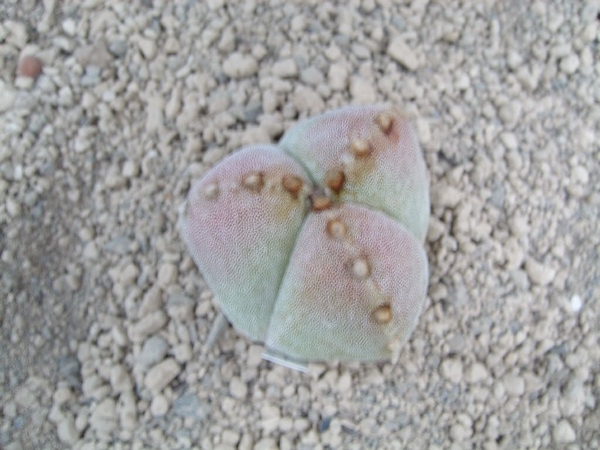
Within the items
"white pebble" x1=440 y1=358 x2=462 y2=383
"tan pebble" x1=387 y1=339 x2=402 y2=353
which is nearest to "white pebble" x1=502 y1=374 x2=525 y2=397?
"white pebble" x1=440 y1=358 x2=462 y2=383

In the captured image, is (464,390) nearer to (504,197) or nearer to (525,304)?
(525,304)

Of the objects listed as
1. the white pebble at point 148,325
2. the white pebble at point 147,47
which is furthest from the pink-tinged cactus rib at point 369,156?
the white pebble at point 147,47

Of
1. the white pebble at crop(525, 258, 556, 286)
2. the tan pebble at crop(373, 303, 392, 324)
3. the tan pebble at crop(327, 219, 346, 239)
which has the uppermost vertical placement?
the tan pebble at crop(327, 219, 346, 239)

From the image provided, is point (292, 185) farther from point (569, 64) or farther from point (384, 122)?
point (569, 64)

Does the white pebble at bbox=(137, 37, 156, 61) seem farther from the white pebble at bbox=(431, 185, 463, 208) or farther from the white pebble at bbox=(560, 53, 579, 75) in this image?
the white pebble at bbox=(560, 53, 579, 75)

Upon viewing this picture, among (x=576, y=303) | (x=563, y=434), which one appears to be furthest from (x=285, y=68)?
(x=563, y=434)

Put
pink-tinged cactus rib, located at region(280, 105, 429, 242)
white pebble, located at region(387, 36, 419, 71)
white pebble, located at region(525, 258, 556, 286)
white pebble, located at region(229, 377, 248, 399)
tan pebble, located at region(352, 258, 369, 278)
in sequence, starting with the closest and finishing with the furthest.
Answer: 1. tan pebble, located at region(352, 258, 369, 278)
2. pink-tinged cactus rib, located at region(280, 105, 429, 242)
3. white pebble, located at region(229, 377, 248, 399)
4. white pebble, located at region(525, 258, 556, 286)
5. white pebble, located at region(387, 36, 419, 71)

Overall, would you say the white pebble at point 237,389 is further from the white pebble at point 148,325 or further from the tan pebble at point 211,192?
the tan pebble at point 211,192
